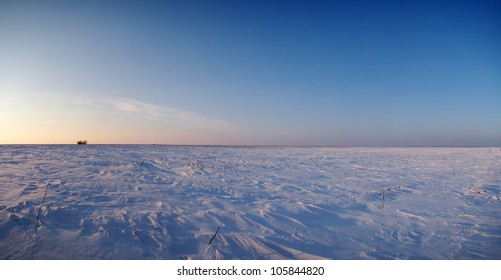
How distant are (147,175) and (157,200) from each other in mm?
3062

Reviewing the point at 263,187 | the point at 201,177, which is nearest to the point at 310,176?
the point at 263,187

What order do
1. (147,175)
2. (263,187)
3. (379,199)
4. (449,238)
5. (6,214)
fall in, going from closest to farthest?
(449,238) → (6,214) → (379,199) → (263,187) → (147,175)

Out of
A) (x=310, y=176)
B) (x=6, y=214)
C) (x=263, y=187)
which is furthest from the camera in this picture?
(x=310, y=176)

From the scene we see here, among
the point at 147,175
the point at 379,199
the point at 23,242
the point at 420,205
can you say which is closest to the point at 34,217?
the point at 23,242

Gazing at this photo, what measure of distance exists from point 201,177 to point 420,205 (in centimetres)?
630

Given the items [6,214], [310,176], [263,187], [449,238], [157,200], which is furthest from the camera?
[310,176]

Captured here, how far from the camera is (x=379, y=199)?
6820 millimetres

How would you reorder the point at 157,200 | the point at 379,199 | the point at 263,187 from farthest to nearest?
the point at 263,187, the point at 379,199, the point at 157,200
